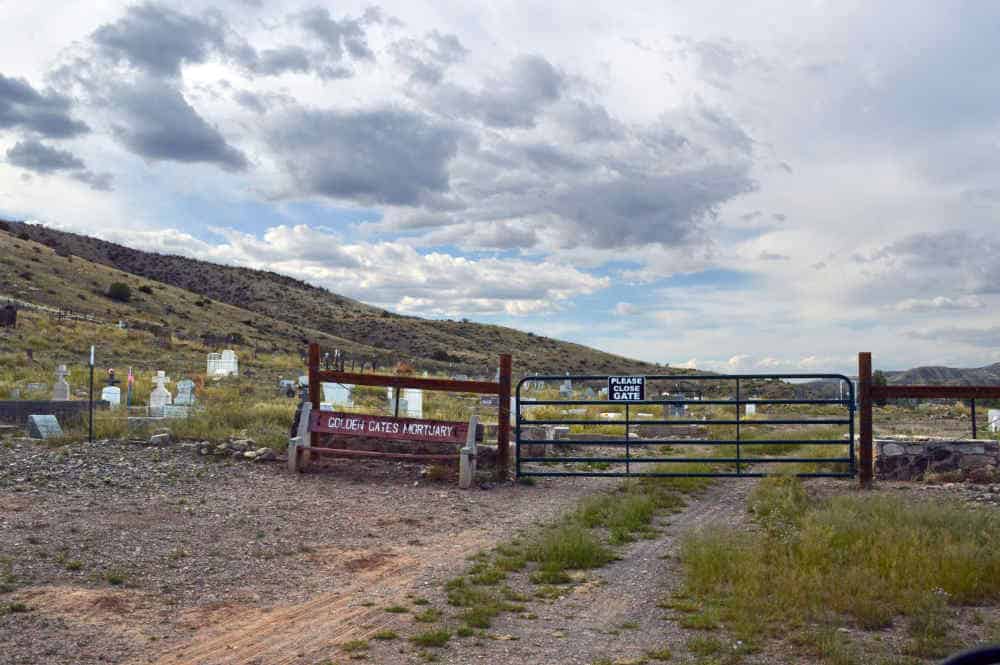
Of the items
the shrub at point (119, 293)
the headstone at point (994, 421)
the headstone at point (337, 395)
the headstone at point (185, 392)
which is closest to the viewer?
the headstone at point (994, 421)

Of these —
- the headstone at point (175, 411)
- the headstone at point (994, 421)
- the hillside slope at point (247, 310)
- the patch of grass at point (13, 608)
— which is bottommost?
the patch of grass at point (13, 608)

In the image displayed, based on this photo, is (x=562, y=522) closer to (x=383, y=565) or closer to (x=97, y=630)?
(x=383, y=565)

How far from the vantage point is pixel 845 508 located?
9.70 meters

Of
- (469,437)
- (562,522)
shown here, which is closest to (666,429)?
(469,437)

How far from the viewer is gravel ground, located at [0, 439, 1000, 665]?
6.05m

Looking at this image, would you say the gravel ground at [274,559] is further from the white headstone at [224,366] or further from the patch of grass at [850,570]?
the white headstone at [224,366]

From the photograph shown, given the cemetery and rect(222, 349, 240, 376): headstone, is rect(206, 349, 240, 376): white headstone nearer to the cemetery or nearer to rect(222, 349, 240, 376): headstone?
rect(222, 349, 240, 376): headstone

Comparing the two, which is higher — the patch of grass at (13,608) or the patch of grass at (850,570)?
the patch of grass at (850,570)

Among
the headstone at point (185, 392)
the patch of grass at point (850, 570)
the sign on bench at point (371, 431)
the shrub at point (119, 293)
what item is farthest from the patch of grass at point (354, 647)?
the shrub at point (119, 293)

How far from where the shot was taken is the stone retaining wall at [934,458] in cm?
1330

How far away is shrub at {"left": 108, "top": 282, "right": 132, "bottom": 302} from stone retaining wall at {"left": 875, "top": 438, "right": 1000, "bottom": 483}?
202 ft

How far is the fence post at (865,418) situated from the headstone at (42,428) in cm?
1280

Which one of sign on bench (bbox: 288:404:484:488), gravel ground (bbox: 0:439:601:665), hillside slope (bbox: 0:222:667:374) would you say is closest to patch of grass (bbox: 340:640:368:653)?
gravel ground (bbox: 0:439:601:665)

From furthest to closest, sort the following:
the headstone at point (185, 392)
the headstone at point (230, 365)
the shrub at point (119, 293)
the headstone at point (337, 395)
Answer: the shrub at point (119, 293) < the headstone at point (230, 365) < the headstone at point (337, 395) < the headstone at point (185, 392)
